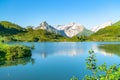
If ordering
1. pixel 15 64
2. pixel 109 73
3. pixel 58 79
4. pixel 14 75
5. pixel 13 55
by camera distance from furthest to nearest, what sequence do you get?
pixel 13 55 → pixel 15 64 → pixel 14 75 → pixel 58 79 → pixel 109 73

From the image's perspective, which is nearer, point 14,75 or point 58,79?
point 58,79

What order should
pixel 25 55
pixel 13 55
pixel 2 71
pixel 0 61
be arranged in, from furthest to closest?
pixel 25 55
pixel 13 55
pixel 0 61
pixel 2 71

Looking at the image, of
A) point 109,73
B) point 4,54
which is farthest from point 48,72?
point 109,73

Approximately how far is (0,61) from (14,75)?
78.0 ft

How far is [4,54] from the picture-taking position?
87500mm

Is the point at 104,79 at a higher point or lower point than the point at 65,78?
higher

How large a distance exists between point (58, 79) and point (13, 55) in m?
39.0

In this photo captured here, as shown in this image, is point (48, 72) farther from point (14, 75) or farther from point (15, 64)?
point (15, 64)

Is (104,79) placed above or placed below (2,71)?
above


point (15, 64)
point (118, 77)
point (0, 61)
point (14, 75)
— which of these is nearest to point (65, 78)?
point (14, 75)


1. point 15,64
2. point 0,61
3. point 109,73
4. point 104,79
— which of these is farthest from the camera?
point 0,61

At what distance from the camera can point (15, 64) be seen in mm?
74438

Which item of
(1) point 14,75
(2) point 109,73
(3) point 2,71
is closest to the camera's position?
(2) point 109,73

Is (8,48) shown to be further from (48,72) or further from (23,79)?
(23,79)
